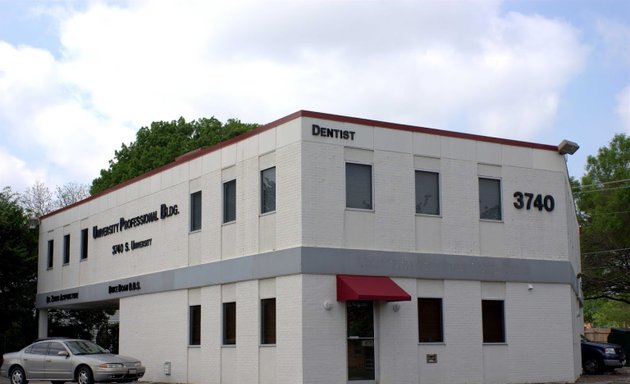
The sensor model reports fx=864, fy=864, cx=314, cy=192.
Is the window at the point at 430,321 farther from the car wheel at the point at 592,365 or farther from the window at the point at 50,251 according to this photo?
the window at the point at 50,251

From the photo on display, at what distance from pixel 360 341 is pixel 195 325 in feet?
22.0

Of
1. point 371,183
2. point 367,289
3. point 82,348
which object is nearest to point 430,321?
point 367,289

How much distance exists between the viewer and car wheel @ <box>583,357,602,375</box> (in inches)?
1252

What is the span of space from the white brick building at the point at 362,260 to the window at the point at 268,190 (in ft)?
0.14

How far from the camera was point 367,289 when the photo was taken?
2284 cm

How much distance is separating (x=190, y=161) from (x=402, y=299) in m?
9.25

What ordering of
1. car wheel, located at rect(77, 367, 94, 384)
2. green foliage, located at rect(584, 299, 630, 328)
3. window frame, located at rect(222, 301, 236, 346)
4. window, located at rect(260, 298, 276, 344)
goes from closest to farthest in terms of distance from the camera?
window, located at rect(260, 298, 276, 344), car wheel, located at rect(77, 367, 94, 384), window frame, located at rect(222, 301, 236, 346), green foliage, located at rect(584, 299, 630, 328)

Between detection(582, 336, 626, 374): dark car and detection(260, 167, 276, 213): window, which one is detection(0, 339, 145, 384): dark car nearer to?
detection(260, 167, 276, 213): window

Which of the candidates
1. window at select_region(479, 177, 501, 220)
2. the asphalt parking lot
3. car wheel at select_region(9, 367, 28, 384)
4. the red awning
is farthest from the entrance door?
car wheel at select_region(9, 367, 28, 384)

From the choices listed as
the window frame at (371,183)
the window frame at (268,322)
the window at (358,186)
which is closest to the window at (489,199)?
the window frame at (371,183)

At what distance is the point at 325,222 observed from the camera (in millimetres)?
23094

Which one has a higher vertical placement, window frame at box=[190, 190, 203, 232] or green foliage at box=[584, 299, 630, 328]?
window frame at box=[190, 190, 203, 232]

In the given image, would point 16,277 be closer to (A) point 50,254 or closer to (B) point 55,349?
(A) point 50,254

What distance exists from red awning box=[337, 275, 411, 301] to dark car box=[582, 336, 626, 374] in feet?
38.7
